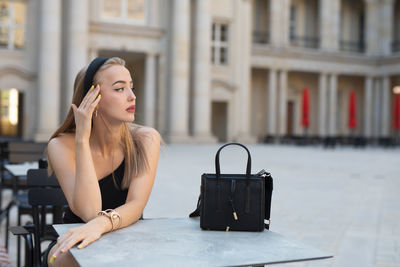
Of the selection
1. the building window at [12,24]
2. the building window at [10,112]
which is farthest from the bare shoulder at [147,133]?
the building window at [12,24]

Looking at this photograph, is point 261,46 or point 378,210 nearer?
point 378,210

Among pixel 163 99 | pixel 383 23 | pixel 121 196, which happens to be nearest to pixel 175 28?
Result: pixel 163 99

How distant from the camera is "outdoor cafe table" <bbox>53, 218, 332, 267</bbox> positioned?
2004mm

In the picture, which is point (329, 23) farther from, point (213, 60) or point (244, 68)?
point (213, 60)

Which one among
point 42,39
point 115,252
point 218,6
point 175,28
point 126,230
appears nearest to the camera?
point 115,252

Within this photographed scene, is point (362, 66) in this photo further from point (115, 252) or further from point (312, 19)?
point (115, 252)

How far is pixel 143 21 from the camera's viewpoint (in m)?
27.5

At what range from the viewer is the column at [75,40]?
966 inches

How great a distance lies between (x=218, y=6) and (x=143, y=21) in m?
4.91

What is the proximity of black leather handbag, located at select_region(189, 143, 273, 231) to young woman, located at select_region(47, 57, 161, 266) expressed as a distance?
0.45 meters

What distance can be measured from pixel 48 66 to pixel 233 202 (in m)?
23.0

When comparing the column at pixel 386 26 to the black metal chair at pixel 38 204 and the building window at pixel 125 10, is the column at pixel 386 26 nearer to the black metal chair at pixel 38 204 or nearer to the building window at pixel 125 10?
the building window at pixel 125 10

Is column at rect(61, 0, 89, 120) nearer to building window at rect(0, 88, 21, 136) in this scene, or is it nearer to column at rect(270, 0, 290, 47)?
building window at rect(0, 88, 21, 136)

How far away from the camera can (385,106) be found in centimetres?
3897
